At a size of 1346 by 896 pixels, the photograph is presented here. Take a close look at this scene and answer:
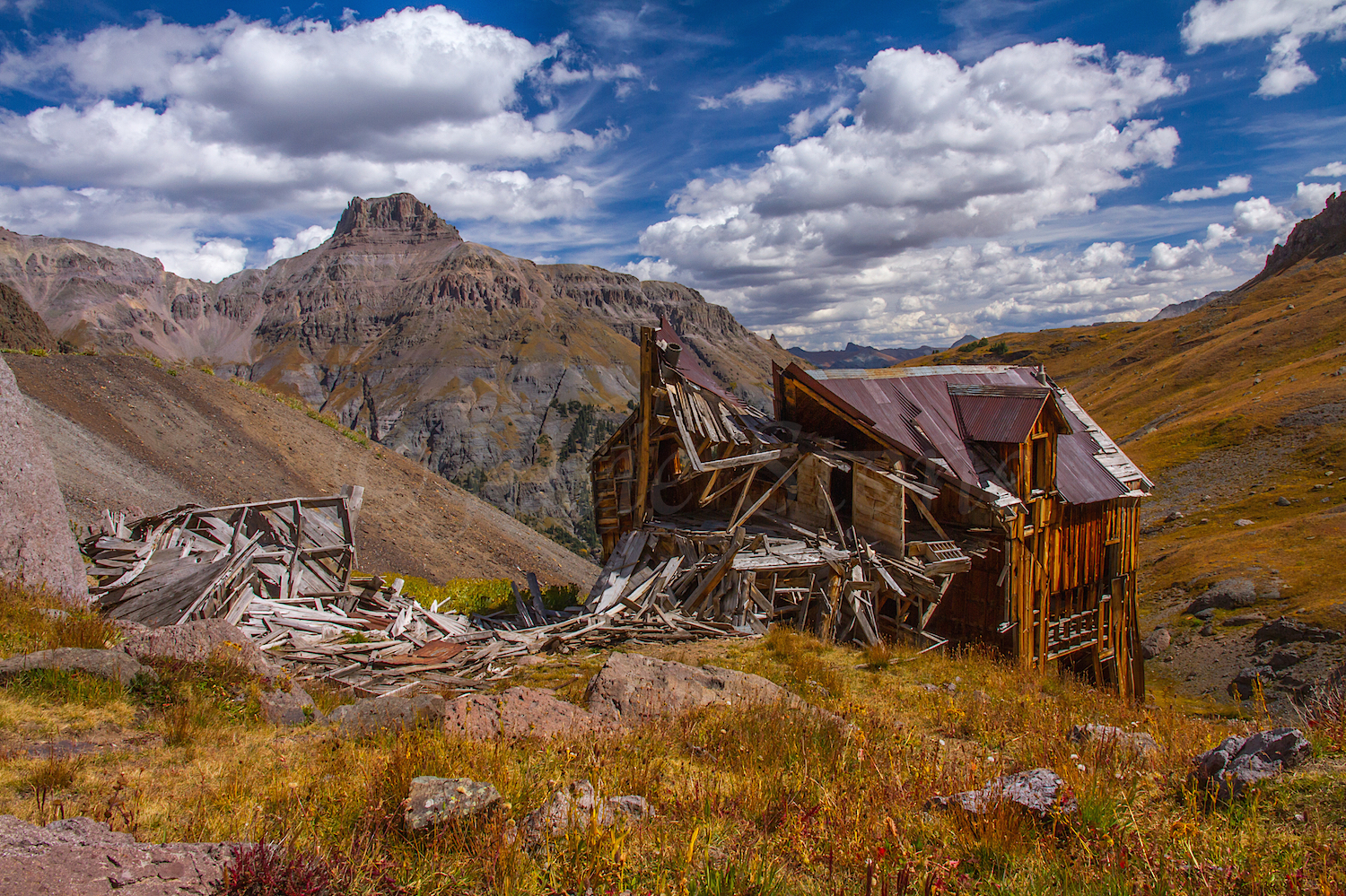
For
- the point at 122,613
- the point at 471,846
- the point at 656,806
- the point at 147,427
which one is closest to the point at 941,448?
the point at 656,806

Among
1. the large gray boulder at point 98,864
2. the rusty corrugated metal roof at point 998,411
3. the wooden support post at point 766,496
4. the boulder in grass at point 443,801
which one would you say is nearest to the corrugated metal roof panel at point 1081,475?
the rusty corrugated metal roof at point 998,411

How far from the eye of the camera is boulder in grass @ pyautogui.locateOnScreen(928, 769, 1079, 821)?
4133mm

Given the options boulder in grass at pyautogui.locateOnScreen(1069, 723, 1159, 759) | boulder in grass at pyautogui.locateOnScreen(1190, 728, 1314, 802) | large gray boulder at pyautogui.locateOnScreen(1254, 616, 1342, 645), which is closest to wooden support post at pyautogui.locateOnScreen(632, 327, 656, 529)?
boulder in grass at pyautogui.locateOnScreen(1069, 723, 1159, 759)

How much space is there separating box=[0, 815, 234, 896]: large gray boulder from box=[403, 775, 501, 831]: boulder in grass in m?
0.90

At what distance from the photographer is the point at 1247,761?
4.51 metres

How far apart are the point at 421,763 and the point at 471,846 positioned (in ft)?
3.41

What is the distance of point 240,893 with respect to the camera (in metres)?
3.07

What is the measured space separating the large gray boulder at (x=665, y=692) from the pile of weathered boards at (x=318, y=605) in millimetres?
2521

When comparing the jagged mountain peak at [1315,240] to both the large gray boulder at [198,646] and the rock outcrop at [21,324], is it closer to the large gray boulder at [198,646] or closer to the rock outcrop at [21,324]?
the large gray boulder at [198,646]

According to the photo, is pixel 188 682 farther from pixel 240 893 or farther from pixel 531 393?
pixel 531 393

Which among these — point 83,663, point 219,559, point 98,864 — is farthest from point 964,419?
point 98,864

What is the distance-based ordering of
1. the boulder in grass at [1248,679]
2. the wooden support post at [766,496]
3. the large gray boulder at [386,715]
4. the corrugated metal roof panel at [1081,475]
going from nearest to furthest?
the large gray boulder at [386,715]
the wooden support post at [766,496]
the corrugated metal roof panel at [1081,475]
the boulder in grass at [1248,679]

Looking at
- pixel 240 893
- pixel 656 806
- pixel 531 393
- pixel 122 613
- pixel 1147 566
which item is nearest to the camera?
pixel 240 893

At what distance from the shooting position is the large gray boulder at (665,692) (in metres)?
6.59
